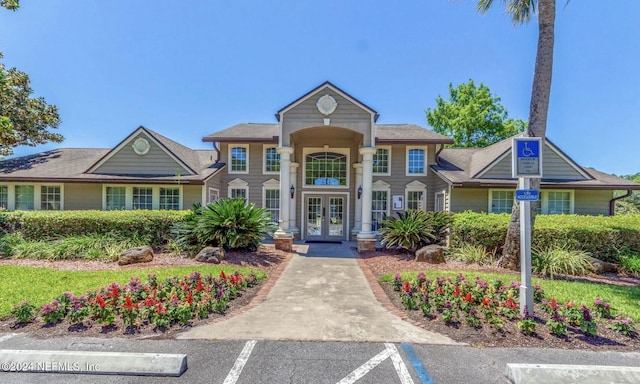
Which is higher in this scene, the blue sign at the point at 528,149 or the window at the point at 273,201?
the blue sign at the point at 528,149

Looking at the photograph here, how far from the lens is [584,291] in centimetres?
662

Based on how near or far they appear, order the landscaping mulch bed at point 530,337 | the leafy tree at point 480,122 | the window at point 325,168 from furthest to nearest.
A: the leafy tree at point 480,122
the window at point 325,168
the landscaping mulch bed at point 530,337

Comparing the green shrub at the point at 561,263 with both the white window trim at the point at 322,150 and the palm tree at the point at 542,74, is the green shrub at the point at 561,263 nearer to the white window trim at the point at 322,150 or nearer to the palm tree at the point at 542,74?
the palm tree at the point at 542,74

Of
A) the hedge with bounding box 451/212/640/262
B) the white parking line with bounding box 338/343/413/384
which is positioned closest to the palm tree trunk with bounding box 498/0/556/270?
the hedge with bounding box 451/212/640/262

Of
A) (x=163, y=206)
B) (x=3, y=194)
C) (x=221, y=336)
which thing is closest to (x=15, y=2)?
(x=163, y=206)

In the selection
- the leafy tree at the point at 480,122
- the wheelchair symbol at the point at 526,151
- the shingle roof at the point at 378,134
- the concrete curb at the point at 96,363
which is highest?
the leafy tree at the point at 480,122

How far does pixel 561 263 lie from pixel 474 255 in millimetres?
2122

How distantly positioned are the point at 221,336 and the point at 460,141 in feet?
95.6

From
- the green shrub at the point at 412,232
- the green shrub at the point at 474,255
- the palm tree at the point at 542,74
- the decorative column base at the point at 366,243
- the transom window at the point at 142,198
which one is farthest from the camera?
the transom window at the point at 142,198

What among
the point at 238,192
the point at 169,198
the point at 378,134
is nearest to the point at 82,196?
the point at 169,198

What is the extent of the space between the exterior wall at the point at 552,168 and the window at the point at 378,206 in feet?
15.6

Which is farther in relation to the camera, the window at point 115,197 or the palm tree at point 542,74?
the window at point 115,197

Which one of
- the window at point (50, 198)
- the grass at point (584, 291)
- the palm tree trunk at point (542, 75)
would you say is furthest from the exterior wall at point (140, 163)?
the palm tree trunk at point (542, 75)

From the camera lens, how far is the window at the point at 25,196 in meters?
14.1
